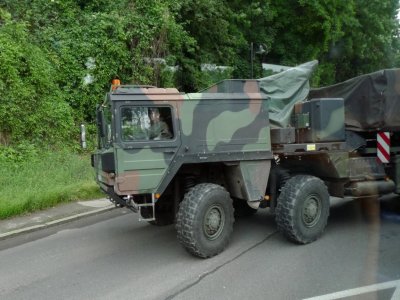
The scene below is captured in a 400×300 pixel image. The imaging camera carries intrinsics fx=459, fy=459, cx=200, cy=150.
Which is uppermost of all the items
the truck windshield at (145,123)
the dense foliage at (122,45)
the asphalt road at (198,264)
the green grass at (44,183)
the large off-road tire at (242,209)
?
the dense foliage at (122,45)

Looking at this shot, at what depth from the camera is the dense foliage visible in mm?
13539

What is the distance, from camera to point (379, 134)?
8.29 meters

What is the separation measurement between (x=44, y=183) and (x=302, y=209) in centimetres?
597

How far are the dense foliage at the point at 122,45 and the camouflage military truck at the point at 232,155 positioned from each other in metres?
7.22

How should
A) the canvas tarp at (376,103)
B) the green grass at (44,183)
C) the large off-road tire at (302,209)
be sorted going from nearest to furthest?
the large off-road tire at (302,209) < the canvas tarp at (376,103) < the green grass at (44,183)

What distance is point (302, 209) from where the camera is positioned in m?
6.90

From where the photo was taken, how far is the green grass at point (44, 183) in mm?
9109

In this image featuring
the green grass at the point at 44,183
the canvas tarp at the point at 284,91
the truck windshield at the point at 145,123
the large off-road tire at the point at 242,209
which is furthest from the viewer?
the green grass at the point at 44,183

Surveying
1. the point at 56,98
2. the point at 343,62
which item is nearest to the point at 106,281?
the point at 56,98

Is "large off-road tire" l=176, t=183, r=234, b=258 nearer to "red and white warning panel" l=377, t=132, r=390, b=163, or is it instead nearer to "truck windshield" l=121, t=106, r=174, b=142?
"truck windshield" l=121, t=106, r=174, b=142

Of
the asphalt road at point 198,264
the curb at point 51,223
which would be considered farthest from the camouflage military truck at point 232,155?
the curb at point 51,223

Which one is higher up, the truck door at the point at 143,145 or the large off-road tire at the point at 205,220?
the truck door at the point at 143,145

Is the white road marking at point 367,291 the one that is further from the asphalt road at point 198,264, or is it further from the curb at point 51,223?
the curb at point 51,223

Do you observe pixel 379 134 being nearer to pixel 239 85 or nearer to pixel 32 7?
pixel 239 85
